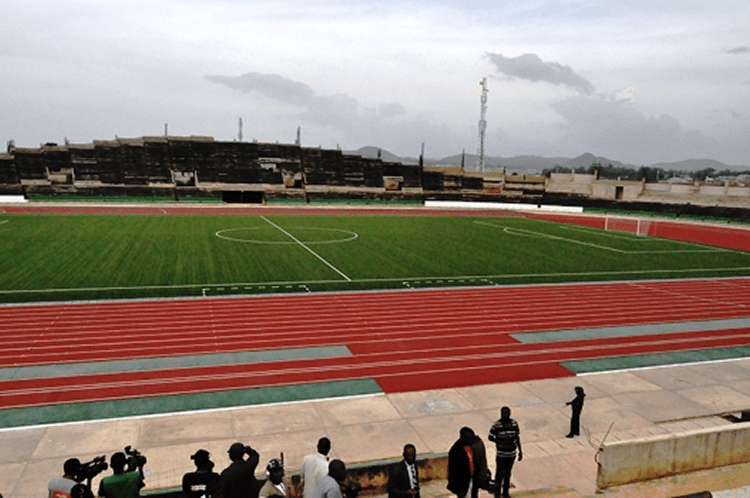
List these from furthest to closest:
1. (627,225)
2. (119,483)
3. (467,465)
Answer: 1. (627,225)
2. (467,465)
3. (119,483)

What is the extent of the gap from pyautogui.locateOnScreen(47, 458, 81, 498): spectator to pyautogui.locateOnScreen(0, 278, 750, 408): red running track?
488 centimetres

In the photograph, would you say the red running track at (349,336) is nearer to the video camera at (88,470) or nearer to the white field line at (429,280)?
the white field line at (429,280)

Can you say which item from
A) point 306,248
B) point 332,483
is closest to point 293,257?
point 306,248

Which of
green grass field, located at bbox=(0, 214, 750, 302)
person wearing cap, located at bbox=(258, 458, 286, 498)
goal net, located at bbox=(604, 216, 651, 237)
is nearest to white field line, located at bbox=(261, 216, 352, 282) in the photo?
green grass field, located at bbox=(0, 214, 750, 302)

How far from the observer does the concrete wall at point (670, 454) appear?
22.5ft

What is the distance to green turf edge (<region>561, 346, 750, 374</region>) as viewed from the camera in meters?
12.1

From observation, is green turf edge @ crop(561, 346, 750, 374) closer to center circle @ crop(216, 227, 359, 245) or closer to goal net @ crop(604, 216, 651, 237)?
center circle @ crop(216, 227, 359, 245)

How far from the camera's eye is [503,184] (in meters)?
69.4

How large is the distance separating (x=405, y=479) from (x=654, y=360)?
953 centimetres

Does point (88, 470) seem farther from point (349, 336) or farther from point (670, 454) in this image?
point (349, 336)

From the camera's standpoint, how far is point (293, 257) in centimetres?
2397

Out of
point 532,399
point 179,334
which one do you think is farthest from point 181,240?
point 532,399

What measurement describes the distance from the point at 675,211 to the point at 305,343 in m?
52.6

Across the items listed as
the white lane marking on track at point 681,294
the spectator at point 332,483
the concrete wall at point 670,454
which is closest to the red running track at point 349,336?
the white lane marking on track at point 681,294
